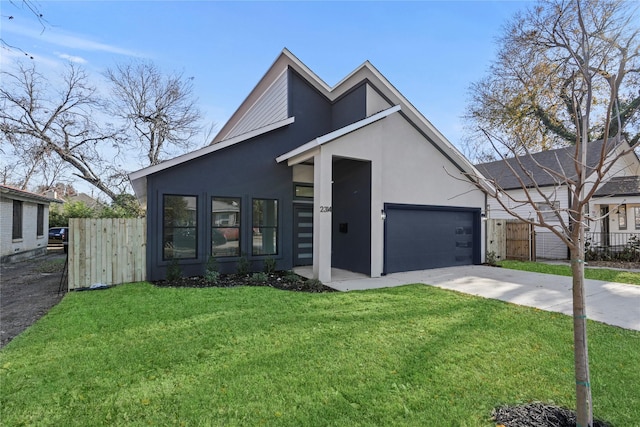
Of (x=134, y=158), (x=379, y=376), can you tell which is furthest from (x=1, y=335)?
(x=134, y=158)

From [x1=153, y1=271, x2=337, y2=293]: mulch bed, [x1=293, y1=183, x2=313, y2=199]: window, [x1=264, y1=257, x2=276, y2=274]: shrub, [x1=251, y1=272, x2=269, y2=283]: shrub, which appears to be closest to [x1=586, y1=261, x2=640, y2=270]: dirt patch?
[x1=293, y1=183, x2=313, y2=199]: window

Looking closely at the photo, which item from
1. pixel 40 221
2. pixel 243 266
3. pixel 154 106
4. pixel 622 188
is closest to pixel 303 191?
pixel 243 266

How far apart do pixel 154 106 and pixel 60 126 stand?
5.59 metres

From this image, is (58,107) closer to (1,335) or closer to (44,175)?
(44,175)

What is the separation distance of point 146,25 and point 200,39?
2.81 metres

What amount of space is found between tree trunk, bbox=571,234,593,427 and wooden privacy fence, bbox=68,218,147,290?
8.84m

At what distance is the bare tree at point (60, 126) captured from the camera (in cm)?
1764

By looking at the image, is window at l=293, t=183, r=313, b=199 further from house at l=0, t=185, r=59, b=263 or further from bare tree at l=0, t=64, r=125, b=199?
bare tree at l=0, t=64, r=125, b=199

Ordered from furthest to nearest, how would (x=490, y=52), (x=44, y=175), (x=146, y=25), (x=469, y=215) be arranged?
(x=44, y=175)
(x=490, y=52)
(x=469, y=215)
(x=146, y=25)

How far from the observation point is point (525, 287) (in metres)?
7.84

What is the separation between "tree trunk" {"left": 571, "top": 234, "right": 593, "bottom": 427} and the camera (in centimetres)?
226

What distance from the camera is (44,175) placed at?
66.2 ft

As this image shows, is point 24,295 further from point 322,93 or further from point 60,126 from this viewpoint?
point 60,126

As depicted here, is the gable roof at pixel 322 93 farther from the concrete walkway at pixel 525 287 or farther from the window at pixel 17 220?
the window at pixel 17 220
